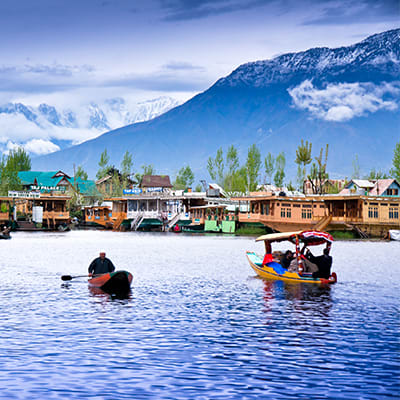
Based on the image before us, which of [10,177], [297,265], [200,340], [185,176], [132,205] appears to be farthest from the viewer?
[185,176]

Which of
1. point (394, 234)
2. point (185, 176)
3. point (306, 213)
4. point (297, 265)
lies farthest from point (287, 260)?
point (185, 176)

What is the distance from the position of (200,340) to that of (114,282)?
38.1 ft

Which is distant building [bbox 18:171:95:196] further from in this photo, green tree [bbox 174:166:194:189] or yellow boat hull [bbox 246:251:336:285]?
yellow boat hull [bbox 246:251:336:285]

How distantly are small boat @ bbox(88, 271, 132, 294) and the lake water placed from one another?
0.87 m

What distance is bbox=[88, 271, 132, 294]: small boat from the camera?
1193 inches

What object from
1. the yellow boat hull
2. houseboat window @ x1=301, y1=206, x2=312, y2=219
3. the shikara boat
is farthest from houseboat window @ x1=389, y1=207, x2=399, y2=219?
the yellow boat hull

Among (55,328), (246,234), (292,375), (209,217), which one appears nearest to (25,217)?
(209,217)

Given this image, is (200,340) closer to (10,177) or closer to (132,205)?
(132,205)

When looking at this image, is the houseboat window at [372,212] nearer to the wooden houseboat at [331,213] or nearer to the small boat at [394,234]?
the wooden houseboat at [331,213]

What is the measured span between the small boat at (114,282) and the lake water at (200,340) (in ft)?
2.86

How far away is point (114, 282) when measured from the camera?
30.7m

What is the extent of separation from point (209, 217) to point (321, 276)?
75.7 metres

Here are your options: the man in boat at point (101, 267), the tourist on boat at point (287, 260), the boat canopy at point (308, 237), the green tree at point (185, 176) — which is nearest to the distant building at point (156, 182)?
the green tree at point (185, 176)

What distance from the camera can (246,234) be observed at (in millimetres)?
103250
